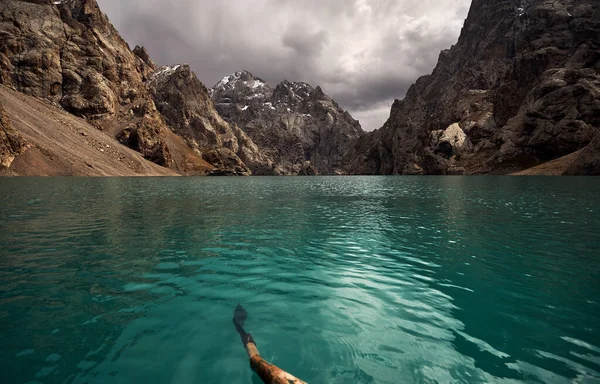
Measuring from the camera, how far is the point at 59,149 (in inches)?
4665

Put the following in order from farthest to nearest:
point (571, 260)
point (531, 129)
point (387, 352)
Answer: point (531, 129), point (571, 260), point (387, 352)

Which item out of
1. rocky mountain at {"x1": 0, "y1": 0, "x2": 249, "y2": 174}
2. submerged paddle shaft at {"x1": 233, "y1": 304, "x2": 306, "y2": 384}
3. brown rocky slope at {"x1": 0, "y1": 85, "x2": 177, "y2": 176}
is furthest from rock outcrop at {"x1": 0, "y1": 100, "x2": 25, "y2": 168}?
submerged paddle shaft at {"x1": 233, "y1": 304, "x2": 306, "y2": 384}

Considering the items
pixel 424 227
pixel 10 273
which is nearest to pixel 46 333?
pixel 10 273

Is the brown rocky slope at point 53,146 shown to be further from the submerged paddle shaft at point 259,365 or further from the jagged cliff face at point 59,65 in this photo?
the submerged paddle shaft at point 259,365

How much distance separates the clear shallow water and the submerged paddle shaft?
25 cm

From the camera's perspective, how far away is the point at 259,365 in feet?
20.0

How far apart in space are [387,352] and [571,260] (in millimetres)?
12826

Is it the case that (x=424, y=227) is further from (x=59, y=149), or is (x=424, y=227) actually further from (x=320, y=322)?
(x=59, y=149)

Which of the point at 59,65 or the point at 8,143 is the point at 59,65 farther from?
the point at 8,143

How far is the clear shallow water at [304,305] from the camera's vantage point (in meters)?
6.55

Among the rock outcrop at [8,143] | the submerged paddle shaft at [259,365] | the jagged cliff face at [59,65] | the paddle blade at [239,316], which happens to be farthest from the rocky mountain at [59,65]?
the submerged paddle shaft at [259,365]

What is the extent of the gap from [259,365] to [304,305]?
12.7 feet

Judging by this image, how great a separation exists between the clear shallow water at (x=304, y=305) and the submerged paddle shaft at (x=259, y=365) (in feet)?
0.82

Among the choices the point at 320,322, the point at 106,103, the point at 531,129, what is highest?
the point at 106,103
